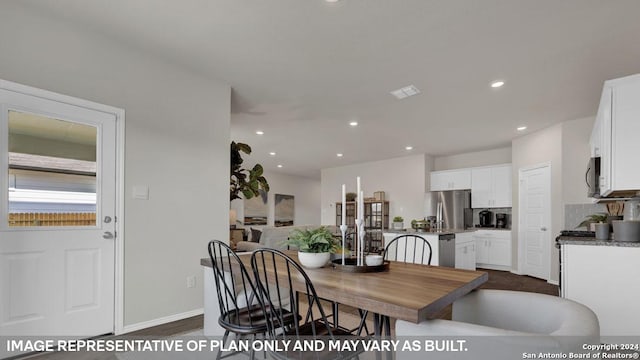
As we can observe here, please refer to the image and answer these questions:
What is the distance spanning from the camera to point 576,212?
5.03 meters

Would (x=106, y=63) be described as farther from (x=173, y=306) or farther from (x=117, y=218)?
(x=173, y=306)

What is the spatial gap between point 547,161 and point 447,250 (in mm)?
2581

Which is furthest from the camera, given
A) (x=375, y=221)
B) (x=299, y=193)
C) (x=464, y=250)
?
(x=299, y=193)

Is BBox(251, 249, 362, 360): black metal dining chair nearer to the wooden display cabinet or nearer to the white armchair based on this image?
the white armchair

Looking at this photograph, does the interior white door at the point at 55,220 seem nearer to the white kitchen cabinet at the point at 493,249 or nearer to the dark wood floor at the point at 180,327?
the dark wood floor at the point at 180,327

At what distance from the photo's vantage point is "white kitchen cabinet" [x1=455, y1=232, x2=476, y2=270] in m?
5.15

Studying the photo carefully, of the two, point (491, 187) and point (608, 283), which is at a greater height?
point (491, 187)

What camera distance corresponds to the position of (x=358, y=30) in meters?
2.69

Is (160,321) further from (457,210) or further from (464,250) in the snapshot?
(457,210)

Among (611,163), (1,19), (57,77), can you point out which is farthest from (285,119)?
(611,163)

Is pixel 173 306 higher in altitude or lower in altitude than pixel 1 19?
lower

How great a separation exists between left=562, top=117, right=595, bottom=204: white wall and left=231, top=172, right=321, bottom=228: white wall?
8.23 metres

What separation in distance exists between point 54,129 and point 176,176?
1026 millimetres

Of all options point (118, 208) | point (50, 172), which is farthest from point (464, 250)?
point (50, 172)
